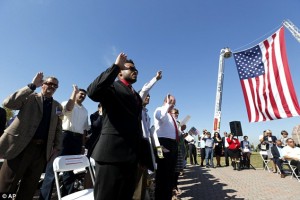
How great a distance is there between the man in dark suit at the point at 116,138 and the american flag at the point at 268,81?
8.24m

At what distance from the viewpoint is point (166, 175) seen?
3908mm

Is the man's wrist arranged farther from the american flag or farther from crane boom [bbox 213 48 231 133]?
crane boom [bbox 213 48 231 133]

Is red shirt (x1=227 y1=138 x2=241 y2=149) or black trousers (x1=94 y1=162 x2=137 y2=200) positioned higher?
red shirt (x1=227 y1=138 x2=241 y2=149)

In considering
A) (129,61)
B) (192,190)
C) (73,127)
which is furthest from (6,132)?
(192,190)

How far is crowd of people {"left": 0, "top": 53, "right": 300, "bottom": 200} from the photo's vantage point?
1886 mm

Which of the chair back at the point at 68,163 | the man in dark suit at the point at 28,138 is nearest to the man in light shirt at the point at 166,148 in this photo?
the chair back at the point at 68,163

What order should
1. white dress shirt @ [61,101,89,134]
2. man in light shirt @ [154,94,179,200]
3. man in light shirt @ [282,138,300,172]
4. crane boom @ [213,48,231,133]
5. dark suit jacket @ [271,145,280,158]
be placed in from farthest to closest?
crane boom @ [213,48,231,133], dark suit jacket @ [271,145,280,158], man in light shirt @ [282,138,300,172], white dress shirt @ [61,101,89,134], man in light shirt @ [154,94,179,200]

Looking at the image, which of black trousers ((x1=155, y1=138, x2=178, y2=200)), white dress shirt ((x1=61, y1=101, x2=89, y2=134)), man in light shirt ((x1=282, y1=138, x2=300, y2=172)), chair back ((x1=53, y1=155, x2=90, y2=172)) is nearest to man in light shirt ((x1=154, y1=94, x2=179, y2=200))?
black trousers ((x1=155, y1=138, x2=178, y2=200))

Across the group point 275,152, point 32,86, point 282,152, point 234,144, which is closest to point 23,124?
point 32,86

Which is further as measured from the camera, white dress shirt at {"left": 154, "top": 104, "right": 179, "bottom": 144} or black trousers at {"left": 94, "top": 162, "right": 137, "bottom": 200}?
white dress shirt at {"left": 154, "top": 104, "right": 179, "bottom": 144}

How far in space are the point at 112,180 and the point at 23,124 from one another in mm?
1784

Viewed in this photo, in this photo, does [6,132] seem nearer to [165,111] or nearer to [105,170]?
[105,170]

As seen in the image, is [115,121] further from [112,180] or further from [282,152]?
[282,152]

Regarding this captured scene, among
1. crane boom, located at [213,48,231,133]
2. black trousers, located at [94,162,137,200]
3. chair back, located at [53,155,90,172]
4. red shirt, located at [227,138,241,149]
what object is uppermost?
crane boom, located at [213,48,231,133]
